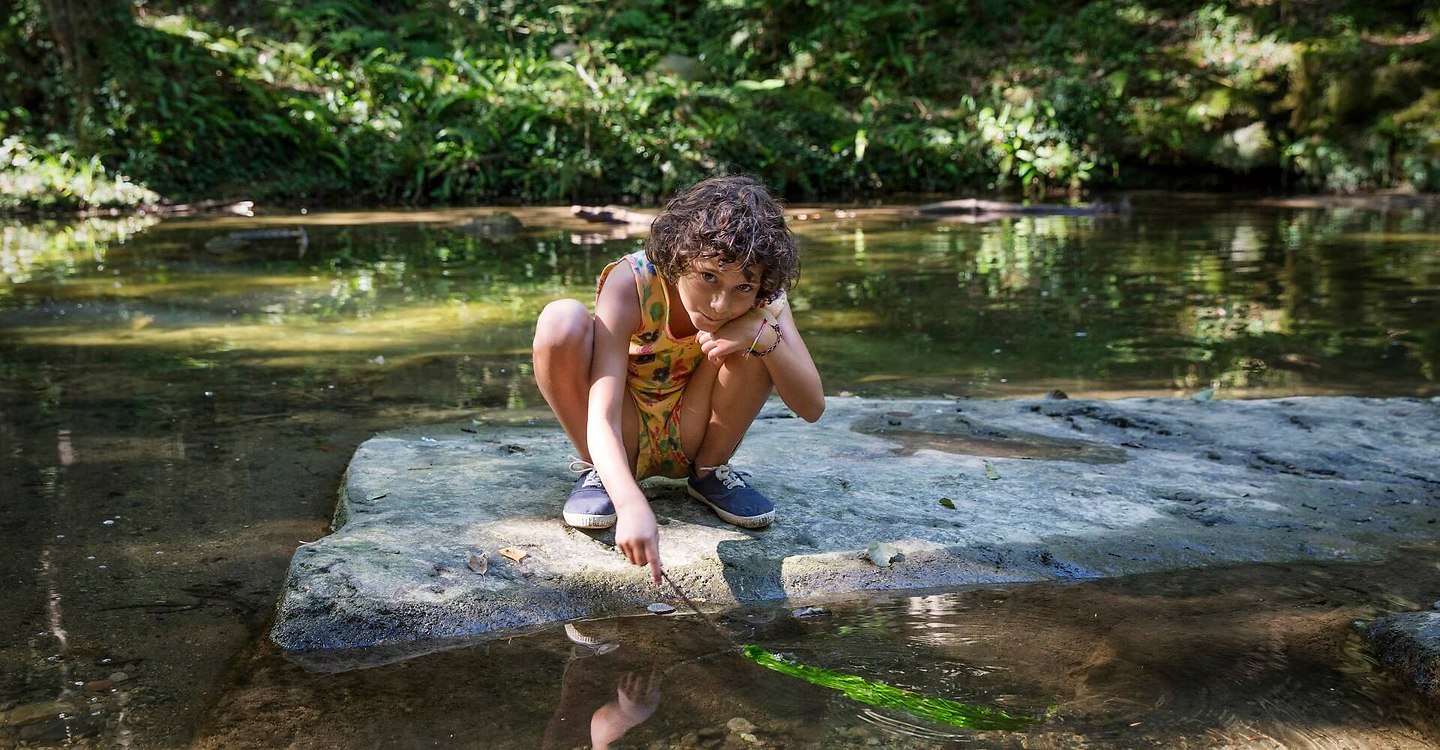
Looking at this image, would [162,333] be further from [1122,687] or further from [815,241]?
[815,241]

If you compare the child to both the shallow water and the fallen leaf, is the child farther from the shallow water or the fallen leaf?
the shallow water

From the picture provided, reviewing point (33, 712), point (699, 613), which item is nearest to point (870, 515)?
point (699, 613)

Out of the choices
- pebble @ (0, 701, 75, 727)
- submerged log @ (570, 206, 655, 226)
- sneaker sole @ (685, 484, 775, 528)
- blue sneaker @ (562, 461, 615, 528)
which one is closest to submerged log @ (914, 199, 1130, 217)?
submerged log @ (570, 206, 655, 226)

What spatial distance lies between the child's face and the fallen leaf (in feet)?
2.19

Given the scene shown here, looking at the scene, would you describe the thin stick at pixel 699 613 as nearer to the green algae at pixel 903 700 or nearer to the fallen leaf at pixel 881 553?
the green algae at pixel 903 700

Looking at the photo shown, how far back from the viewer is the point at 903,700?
2209mm

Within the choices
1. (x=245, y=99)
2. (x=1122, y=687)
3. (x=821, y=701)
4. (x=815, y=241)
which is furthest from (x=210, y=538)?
(x=245, y=99)

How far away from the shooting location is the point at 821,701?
87.0 inches

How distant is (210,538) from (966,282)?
631 cm

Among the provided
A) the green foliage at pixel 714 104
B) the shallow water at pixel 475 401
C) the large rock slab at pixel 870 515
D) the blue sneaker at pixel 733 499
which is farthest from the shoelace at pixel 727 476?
the green foliage at pixel 714 104

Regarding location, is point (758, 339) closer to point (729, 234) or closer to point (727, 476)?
point (729, 234)

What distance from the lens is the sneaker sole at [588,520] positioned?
2844 mm

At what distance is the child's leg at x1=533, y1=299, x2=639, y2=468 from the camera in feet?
8.87

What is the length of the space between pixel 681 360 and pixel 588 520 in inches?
17.6
